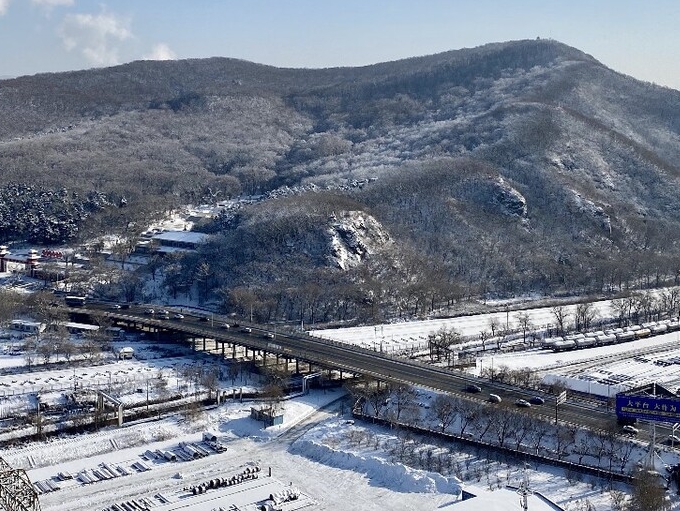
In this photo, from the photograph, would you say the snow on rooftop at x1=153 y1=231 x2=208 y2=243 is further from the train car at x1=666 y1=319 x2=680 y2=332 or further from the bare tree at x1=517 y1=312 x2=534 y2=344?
the train car at x1=666 y1=319 x2=680 y2=332

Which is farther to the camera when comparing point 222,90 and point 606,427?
point 222,90

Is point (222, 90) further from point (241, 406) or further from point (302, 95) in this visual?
point (241, 406)

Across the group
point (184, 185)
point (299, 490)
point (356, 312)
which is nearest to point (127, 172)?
point (184, 185)

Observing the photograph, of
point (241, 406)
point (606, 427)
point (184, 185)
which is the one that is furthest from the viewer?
point (184, 185)

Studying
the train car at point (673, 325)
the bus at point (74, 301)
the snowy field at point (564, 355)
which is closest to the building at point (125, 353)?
the bus at point (74, 301)

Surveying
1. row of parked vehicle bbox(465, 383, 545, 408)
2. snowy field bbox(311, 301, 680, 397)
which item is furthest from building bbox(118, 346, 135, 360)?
row of parked vehicle bbox(465, 383, 545, 408)

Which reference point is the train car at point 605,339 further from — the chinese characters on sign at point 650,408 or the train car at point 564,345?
the chinese characters on sign at point 650,408

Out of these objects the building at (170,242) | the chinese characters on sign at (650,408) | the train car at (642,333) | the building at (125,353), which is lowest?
the building at (125,353)
